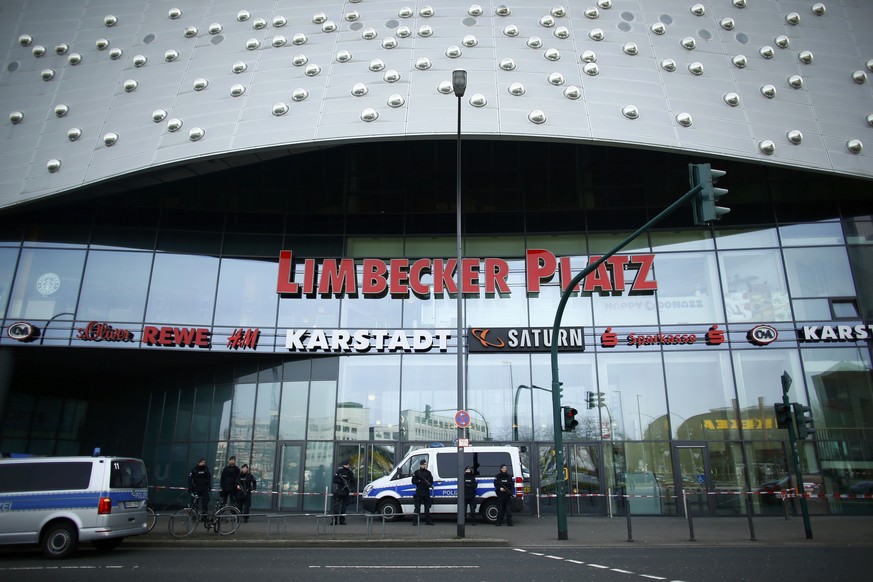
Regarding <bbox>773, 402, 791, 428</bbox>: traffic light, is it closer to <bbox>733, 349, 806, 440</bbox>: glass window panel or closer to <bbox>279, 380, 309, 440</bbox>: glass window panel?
<bbox>733, 349, 806, 440</bbox>: glass window panel

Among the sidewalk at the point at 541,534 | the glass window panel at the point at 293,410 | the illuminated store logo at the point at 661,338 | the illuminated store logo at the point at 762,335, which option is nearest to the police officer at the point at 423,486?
the sidewalk at the point at 541,534

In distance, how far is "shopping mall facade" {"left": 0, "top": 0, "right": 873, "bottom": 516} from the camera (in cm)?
2133

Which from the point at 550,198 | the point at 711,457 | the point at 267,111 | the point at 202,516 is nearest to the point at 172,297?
the point at 267,111

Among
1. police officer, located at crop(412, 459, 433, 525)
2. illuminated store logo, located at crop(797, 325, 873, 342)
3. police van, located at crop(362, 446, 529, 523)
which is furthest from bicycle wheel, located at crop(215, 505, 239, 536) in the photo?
illuminated store logo, located at crop(797, 325, 873, 342)

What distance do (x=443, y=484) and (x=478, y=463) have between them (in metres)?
1.34

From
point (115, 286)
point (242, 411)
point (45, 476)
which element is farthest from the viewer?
point (242, 411)

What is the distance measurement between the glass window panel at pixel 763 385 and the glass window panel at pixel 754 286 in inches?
57.0

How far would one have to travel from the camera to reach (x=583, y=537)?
50.4 ft

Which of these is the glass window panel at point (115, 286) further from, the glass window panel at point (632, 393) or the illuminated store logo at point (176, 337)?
the glass window panel at point (632, 393)

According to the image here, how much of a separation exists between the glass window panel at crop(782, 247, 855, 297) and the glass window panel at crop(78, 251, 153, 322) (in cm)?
2451

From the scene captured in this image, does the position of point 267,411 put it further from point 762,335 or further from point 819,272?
point 819,272

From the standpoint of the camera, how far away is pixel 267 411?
2344 cm

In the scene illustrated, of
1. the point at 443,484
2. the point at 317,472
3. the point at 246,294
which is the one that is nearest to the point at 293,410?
the point at 317,472

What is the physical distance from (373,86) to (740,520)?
1921 cm
